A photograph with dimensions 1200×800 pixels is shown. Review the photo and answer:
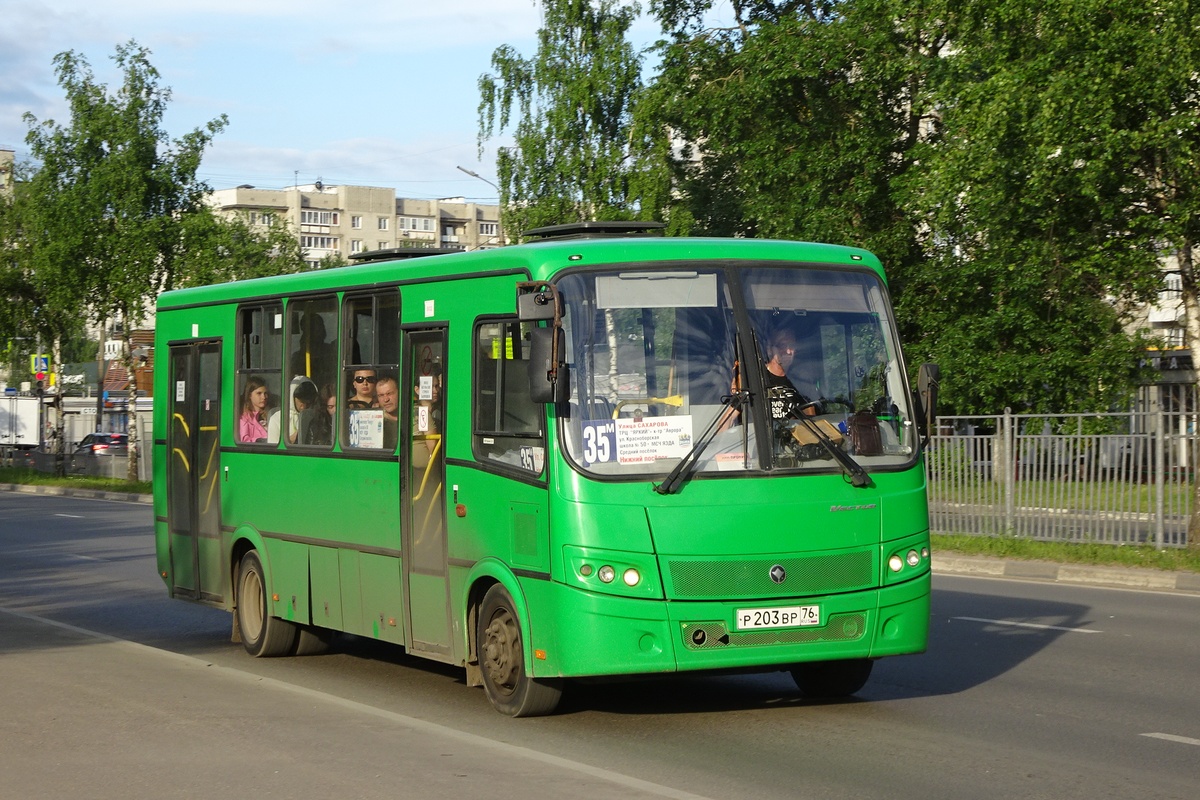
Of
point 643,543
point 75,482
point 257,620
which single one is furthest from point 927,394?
point 75,482

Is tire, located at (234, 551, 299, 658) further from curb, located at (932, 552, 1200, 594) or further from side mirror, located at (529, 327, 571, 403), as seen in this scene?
curb, located at (932, 552, 1200, 594)

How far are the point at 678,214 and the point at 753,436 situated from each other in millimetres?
39238

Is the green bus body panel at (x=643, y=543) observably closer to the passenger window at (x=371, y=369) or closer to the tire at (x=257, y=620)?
the passenger window at (x=371, y=369)

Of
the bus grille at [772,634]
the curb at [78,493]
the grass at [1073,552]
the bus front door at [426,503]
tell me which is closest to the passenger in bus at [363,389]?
the bus front door at [426,503]

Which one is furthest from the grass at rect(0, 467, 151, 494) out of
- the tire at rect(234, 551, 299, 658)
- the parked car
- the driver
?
the driver

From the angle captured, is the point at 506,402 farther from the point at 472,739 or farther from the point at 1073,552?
the point at 1073,552

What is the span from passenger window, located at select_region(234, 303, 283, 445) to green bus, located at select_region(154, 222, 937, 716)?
5.47 ft

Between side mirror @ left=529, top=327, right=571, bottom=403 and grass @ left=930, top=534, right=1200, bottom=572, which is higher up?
side mirror @ left=529, top=327, right=571, bottom=403

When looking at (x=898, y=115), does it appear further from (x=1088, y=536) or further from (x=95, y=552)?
(x=95, y=552)

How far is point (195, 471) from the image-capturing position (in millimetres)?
13914

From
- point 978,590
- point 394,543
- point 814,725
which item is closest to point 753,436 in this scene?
point 814,725

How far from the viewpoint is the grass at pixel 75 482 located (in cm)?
4494

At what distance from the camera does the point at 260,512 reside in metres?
12.7

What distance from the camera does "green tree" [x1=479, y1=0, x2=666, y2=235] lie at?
5019 cm
